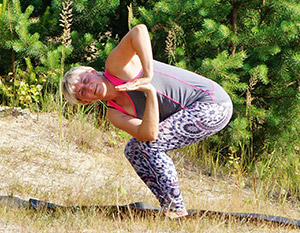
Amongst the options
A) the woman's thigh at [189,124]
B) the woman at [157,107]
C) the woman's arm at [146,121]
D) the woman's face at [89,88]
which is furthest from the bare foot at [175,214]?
the woman's face at [89,88]

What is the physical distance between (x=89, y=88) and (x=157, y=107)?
1.51ft

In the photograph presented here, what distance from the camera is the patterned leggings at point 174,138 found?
3020 millimetres

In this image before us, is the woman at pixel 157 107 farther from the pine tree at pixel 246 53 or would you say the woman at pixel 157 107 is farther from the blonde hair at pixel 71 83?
the pine tree at pixel 246 53

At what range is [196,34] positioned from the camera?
4820 millimetres

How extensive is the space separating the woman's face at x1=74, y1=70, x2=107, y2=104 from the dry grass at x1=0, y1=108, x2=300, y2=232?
70cm

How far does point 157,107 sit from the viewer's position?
2816 millimetres

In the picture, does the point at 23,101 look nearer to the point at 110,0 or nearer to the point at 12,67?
the point at 12,67

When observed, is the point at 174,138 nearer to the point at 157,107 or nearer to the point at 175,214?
A: the point at 157,107

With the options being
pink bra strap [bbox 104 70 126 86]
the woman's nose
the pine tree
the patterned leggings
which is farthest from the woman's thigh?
the pine tree

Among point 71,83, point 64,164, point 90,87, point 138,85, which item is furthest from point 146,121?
point 64,164

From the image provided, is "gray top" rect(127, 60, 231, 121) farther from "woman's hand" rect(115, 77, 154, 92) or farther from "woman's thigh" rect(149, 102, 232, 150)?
"woman's hand" rect(115, 77, 154, 92)

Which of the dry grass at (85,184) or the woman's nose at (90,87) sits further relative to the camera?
the dry grass at (85,184)

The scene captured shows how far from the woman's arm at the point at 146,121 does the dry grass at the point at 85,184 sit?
1.48ft

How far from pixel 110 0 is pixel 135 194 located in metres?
2.49
